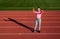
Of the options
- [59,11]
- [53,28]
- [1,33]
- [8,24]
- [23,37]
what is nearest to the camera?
[23,37]

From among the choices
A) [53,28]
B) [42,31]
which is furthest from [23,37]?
[53,28]

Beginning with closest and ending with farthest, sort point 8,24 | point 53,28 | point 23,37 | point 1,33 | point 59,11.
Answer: point 23,37 < point 1,33 < point 53,28 < point 8,24 < point 59,11

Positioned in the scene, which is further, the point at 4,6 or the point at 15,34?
the point at 4,6

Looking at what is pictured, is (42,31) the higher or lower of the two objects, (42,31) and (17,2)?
the lower

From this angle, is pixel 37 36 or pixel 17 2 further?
pixel 17 2

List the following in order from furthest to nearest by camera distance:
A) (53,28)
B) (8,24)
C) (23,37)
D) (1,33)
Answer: (8,24) → (53,28) → (1,33) → (23,37)

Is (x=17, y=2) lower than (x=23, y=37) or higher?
higher

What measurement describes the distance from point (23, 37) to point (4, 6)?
12.0 metres

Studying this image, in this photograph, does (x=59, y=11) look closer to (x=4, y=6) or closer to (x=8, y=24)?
(x=4, y=6)

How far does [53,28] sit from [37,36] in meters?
2.49

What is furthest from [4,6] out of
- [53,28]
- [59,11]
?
[53,28]

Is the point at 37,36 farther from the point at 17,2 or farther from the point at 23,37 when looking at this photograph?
the point at 17,2

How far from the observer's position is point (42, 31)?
44.4ft

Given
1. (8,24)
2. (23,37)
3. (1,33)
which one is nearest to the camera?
(23,37)
